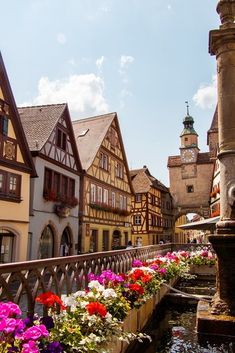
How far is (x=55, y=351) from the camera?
2.81 m

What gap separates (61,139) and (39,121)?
171cm

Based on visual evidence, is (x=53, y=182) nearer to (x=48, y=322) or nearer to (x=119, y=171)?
(x=119, y=171)

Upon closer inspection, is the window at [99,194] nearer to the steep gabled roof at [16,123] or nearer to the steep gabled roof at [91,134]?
the steep gabled roof at [91,134]

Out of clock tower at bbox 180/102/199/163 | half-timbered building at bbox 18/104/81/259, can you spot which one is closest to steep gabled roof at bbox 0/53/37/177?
half-timbered building at bbox 18/104/81/259

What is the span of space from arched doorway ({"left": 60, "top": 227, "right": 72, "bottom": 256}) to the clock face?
1287 inches

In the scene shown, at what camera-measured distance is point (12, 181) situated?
629 inches

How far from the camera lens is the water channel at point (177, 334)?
5242mm

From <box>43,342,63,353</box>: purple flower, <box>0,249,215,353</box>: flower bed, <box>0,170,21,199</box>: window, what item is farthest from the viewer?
<box>0,170,21,199</box>: window

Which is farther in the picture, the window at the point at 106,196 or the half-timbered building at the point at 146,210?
the half-timbered building at the point at 146,210

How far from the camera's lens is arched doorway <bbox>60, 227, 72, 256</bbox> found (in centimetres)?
2128

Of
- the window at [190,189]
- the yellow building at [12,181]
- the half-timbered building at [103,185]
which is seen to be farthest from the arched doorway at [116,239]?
the window at [190,189]

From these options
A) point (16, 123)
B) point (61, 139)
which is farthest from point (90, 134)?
Answer: point (16, 123)

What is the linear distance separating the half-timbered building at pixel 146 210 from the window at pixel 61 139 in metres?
18.7

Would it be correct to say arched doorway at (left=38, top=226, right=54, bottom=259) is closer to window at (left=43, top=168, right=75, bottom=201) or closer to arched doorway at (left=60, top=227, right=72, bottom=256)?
arched doorway at (left=60, top=227, right=72, bottom=256)
